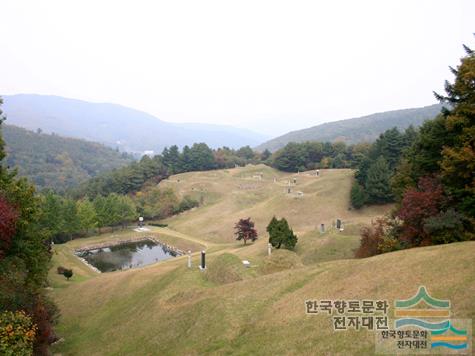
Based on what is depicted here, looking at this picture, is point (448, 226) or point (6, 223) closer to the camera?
point (6, 223)

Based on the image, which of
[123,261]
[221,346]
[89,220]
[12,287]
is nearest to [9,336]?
[12,287]

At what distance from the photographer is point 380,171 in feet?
191

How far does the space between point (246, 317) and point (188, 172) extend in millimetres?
85541

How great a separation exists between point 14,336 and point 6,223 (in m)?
5.37

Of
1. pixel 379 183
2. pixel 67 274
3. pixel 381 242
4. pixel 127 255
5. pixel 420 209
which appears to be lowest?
pixel 127 255

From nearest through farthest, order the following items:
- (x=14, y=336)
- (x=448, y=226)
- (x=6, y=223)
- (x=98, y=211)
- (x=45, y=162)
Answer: (x=14, y=336) → (x=6, y=223) → (x=448, y=226) → (x=98, y=211) → (x=45, y=162)

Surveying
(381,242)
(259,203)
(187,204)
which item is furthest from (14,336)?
(187,204)

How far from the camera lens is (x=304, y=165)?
327 feet

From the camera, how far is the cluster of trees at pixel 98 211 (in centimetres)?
5338

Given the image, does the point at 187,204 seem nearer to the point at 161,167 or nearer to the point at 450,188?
the point at 161,167

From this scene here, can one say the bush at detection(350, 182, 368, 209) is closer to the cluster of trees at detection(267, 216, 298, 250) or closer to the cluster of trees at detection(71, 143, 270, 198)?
the cluster of trees at detection(267, 216, 298, 250)

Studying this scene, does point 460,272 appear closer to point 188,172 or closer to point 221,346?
point 221,346

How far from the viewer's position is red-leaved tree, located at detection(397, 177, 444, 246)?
2084 centimetres

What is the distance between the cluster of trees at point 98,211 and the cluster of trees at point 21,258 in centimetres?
2826
